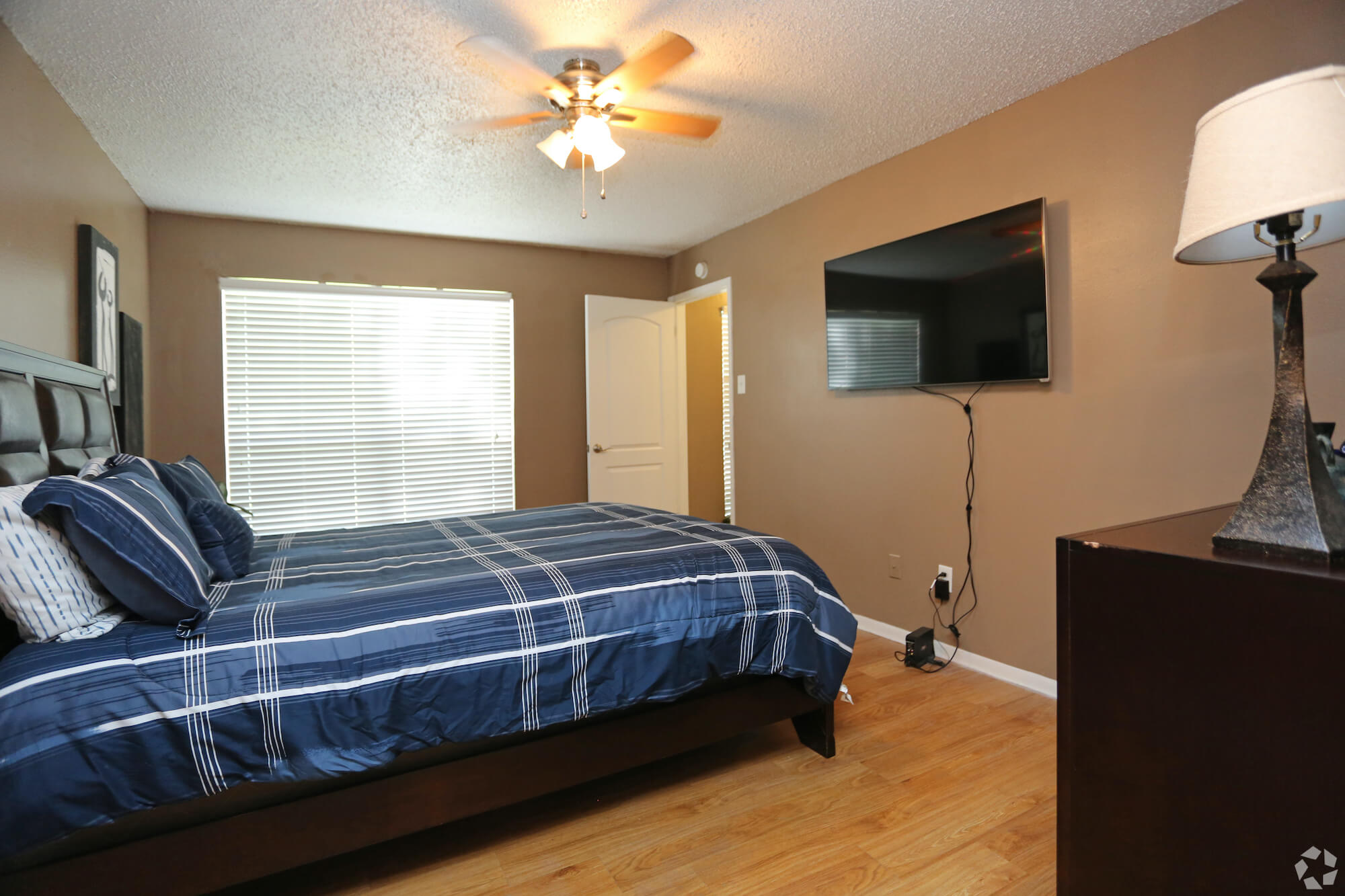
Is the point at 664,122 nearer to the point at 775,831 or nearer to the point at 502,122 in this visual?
the point at 502,122

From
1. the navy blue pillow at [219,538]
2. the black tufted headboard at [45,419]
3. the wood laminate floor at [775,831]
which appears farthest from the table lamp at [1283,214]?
the black tufted headboard at [45,419]

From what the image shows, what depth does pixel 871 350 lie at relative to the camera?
3.56 m

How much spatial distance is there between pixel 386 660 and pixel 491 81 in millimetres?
2104

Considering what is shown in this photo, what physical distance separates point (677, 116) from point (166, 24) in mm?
1676

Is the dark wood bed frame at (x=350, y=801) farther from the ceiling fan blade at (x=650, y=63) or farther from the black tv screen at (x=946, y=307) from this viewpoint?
the ceiling fan blade at (x=650, y=63)

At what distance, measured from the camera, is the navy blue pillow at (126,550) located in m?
1.47

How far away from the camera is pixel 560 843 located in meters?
1.89

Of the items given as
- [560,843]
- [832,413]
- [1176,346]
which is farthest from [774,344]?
[560,843]

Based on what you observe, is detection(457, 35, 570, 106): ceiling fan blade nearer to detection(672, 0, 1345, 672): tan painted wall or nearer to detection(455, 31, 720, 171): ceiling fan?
detection(455, 31, 720, 171): ceiling fan

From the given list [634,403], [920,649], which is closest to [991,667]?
[920,649]

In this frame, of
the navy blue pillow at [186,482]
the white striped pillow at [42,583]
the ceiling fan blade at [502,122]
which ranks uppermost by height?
the ceiling fan blade at [502,122]

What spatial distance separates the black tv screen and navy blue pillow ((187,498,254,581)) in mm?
2857

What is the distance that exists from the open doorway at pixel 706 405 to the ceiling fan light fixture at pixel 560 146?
10.3 ft
